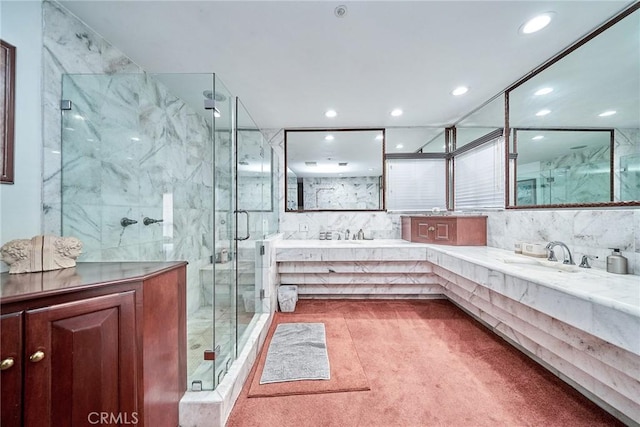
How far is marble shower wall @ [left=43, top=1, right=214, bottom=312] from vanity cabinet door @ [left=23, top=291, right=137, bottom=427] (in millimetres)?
695

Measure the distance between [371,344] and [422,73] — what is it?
2.34m

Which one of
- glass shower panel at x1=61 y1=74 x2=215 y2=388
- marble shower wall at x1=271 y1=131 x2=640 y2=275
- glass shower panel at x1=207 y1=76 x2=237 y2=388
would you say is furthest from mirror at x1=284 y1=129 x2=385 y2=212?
glass shower panel at x1=207 y1=76 x2=237 y2=388

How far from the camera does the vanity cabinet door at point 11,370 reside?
2.39 ft

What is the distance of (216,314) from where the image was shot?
5.24ft

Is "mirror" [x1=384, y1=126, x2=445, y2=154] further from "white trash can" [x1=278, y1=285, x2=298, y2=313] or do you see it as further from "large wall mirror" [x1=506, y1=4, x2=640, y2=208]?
"white trash can" [x1=278, y1=285, x2=298, y2=313]

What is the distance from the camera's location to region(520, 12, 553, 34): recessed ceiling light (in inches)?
55.0

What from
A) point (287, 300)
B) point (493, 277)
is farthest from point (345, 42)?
point (287, 300)

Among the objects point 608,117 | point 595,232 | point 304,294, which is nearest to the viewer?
point 608,117

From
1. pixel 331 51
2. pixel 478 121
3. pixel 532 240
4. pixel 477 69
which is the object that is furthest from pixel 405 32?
pixel 532 240

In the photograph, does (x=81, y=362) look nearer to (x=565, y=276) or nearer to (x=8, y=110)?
(x=8, y=110)

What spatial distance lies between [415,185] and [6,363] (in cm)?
349

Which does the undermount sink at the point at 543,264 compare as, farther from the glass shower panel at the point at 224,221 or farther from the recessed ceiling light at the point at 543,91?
the glass shower panel at the point at 224,221

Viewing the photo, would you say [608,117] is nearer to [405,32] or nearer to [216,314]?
[405,32]

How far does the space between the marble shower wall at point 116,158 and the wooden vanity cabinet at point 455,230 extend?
7.56ft
